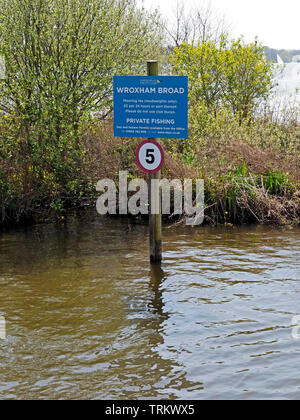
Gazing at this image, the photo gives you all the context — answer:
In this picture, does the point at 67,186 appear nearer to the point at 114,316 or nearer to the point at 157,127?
the point at 157,127

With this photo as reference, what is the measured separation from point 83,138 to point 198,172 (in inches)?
121

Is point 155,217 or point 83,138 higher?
point 83,138

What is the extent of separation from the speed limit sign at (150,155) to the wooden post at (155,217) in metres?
0.16

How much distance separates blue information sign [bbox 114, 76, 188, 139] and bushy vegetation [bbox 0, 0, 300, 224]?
4479 millimetres

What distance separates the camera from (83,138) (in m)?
15.0

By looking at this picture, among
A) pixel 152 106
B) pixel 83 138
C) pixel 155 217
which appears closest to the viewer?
pixel 152 106

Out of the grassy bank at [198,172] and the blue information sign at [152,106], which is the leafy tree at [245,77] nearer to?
the grassy bank at [198,172]

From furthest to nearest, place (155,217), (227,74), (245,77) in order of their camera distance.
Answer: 1. (245,77)
2. (227,74)
3. (155,217)

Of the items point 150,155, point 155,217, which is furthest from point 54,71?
point 155,217

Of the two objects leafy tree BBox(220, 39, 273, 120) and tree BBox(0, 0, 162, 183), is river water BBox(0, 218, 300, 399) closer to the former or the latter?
tree BBox(0, 0, 162, 183)

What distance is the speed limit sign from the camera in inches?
380

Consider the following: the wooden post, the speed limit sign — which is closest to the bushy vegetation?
the wooden post

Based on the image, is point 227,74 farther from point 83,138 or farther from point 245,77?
point 83,138
